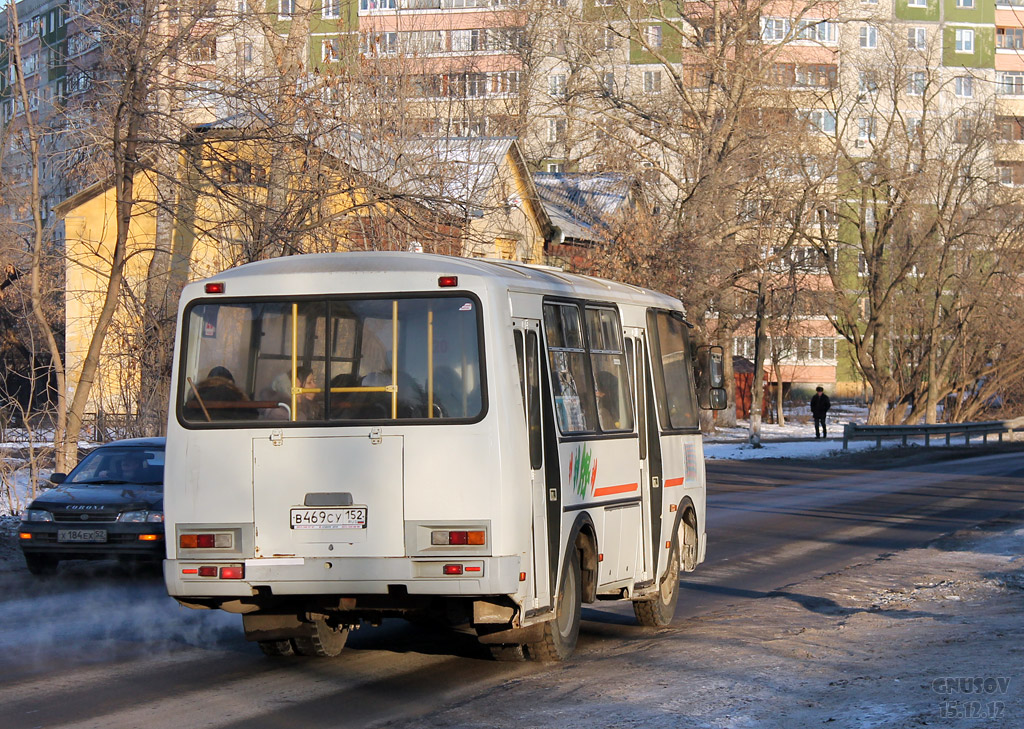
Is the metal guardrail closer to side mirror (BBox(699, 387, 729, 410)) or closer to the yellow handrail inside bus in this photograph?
side mirror (BBox(699, 387, 729, 410))

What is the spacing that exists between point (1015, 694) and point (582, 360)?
3.77 meters

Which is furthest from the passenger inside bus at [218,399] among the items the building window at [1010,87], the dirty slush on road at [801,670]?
the building window at [1010,87]

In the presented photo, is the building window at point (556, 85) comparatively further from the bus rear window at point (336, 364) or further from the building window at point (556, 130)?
the bus rear window at point (336, 364)

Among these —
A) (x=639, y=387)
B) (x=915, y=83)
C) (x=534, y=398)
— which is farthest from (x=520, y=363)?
(x=915, y=83)

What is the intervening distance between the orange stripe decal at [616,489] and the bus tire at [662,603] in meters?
1.02

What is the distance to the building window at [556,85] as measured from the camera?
1874 inches

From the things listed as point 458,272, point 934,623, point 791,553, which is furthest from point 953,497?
point 458,272

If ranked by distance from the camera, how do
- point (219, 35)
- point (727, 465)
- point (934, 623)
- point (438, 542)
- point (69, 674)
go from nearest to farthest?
point (438, 542)
point (69, 674)
point (934, 623)
point (219, 35)
point (727, 465)

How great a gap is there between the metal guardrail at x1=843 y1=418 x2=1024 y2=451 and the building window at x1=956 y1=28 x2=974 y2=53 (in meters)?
45.0

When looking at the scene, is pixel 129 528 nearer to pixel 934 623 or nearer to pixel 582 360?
pixel 582 360

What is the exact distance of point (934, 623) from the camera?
10.6 metres

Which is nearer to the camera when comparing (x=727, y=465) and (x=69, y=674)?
(x=69, y=674)

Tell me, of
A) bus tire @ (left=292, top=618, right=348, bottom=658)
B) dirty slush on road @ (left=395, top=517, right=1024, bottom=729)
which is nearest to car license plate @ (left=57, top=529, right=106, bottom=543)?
bus tire @ (left=292, top=618, right=348, bottom=658)

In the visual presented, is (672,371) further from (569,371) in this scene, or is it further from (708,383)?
(569,371)
